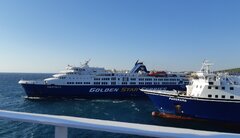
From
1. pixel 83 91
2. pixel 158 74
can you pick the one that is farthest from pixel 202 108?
pixel 158 74

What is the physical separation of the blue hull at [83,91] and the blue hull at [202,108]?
1626cm

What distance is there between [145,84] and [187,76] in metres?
9.04

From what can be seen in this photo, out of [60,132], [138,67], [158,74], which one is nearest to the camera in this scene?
[60,132]

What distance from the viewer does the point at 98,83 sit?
38.0 m

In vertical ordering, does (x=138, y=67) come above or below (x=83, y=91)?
above

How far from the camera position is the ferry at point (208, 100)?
18875 millimetres

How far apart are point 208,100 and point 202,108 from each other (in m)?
0.83

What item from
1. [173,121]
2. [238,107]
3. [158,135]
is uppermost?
[158,135]

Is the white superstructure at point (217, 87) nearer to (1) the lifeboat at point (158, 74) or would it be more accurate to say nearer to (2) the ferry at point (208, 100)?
(2) the ferry at point (208, 100)

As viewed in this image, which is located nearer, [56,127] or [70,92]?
[56,127]

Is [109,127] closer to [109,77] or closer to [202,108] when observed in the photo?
[202,108]

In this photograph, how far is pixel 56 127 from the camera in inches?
66.1

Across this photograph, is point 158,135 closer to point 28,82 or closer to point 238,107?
point 238,107

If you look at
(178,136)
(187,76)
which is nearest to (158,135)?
(178,136)
